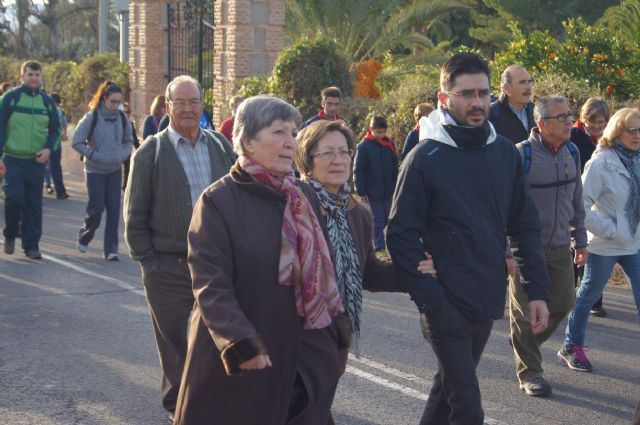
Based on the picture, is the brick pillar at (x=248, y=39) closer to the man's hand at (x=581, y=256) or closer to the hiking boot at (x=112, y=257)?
the hiking boot at (x=112, y=257)

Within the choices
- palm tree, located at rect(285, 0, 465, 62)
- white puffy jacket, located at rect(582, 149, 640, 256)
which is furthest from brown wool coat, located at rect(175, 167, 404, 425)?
palm tree, located at rect(285, 0, 465, 62)

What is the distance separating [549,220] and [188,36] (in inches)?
659

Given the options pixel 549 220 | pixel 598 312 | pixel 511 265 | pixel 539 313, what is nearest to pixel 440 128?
pixel 511 265

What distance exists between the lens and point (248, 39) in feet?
63.5

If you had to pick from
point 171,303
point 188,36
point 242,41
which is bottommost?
point 171,303

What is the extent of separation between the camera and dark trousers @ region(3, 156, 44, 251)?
1140 centimetres

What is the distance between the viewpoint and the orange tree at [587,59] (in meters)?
13.4

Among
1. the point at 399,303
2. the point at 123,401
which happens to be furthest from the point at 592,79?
the point at 123,401

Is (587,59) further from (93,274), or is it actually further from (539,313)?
(539,313)

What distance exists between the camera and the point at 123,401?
253 inches

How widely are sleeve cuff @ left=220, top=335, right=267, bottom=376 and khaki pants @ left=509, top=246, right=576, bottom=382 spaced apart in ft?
10.4

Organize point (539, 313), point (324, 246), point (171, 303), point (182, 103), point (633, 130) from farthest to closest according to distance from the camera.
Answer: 1. point (633, 130)
2. point (182, 103)
3. point (171, 303)
4. point (539, 313)
5. point (324, 246)

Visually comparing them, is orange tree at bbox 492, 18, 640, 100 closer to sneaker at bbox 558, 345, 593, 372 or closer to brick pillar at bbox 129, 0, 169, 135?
sneaker at bbox 558, 345, 593, 372

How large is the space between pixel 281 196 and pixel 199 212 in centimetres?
31
